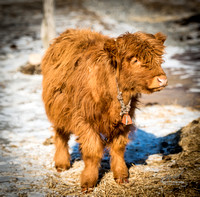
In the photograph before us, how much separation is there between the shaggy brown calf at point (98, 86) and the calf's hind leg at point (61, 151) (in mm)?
15

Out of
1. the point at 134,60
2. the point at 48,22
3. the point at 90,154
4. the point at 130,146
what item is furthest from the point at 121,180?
the point at 48,22

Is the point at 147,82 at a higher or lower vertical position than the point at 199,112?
higher

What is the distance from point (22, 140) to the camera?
182 inches

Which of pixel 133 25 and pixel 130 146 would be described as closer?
pixel 130 146

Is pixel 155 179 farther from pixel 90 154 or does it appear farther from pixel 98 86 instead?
pixel 98 86

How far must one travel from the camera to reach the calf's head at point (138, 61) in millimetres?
2510

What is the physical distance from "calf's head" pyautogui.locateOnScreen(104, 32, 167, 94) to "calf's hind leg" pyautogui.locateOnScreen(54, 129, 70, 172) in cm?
153

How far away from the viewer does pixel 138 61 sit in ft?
8.38

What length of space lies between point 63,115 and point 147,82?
1.27 m

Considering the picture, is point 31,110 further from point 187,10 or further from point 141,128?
point 187,10

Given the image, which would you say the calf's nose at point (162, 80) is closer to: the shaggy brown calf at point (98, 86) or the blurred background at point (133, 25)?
the shaggy brown calf at point (98, 86)

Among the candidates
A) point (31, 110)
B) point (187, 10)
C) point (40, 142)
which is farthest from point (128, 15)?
point (40, 142)

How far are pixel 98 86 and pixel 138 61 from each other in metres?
0.52

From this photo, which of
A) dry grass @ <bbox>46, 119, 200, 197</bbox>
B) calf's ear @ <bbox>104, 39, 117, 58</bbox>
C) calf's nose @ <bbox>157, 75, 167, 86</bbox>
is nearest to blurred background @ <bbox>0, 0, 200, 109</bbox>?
dry grass @ <bbox>46, 119, 200, 197</bbox>
